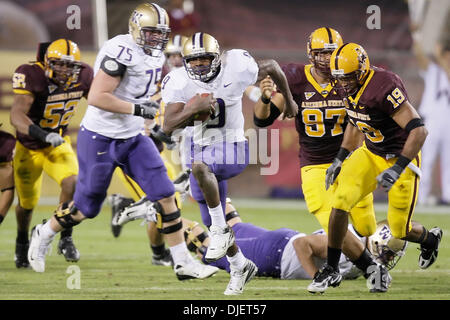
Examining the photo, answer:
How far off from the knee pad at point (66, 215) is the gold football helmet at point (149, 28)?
1204 mm

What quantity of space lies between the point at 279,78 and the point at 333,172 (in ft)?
2.24

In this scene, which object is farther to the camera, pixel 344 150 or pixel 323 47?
pixel 323 47

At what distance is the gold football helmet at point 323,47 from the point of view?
575 cm

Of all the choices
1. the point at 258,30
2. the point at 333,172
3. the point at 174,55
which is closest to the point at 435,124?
the point at 258,30

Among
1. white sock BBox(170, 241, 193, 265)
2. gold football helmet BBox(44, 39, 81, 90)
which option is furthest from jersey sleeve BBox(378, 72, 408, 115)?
gold football helmet BBox(44, 39, 81, 90)

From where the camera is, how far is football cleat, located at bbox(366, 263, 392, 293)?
5.28m

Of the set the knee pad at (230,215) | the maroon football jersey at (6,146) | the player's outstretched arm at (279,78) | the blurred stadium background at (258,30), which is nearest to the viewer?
the player's outstretched arm at (279,78)

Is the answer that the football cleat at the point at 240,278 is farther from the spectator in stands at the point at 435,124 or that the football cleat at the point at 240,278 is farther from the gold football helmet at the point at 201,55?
the spectator in stands at the point at 435,124

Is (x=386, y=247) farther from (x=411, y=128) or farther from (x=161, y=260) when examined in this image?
(x=161, y=260)

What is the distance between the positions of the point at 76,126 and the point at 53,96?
4388 millimetres

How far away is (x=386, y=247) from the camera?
19.3ft

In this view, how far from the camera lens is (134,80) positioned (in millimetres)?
5805

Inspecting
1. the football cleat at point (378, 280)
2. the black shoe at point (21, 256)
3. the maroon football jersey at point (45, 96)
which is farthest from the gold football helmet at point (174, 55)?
the football cleat at point (378, 280)

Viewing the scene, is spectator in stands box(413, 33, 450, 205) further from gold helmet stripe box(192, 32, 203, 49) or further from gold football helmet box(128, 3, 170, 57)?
gold helmet stripe box(192, 32, 203, 49)
